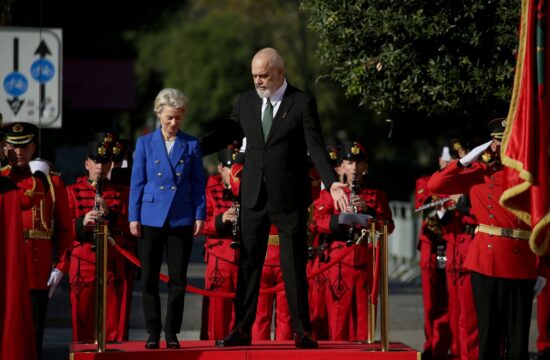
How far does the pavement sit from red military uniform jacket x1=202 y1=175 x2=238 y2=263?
2142mm

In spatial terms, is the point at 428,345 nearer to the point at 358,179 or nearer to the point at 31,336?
the point at 358,179

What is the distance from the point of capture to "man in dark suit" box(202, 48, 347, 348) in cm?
1154

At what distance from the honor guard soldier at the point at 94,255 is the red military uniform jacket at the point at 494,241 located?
11.1 ft

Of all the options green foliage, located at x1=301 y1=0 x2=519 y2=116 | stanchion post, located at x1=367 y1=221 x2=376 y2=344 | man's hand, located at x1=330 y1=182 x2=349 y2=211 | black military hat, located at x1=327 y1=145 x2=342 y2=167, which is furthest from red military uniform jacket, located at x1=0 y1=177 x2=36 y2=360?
black military hat, located at x1=327 y1=145 x2=342 y2=167

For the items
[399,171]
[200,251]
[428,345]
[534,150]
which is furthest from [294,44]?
[534,150]

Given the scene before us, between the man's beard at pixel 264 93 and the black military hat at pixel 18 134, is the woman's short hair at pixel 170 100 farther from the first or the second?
the black military hat at pixel 18 134

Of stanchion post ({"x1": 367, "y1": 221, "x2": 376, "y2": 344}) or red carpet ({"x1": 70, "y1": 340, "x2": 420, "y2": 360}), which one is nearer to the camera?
red carpet ({"x1": 70, "y1": 340, "x2": 420, "y2": 360})

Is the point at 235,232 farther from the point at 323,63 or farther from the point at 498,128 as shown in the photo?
the point at 498,128

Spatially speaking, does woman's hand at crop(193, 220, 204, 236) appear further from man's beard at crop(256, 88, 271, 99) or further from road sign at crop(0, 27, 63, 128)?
road sign at crop(0, 27, 63, 128)

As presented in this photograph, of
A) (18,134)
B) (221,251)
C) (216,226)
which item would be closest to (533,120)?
(18,134)

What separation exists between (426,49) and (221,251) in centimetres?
275

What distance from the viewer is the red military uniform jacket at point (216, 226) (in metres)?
14.8

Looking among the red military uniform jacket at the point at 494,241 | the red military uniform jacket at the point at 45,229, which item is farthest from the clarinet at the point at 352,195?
the red military uniform jacket at the point at 45,229

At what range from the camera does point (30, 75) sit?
19094mm
